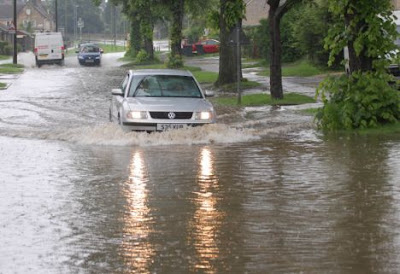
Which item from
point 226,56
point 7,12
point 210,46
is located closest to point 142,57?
point 210,46

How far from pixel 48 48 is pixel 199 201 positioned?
5115 cm

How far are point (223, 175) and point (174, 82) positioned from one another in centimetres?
534

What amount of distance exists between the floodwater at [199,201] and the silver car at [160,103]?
219 millimetres

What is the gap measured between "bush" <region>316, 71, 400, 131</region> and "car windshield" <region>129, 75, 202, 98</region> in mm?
2757

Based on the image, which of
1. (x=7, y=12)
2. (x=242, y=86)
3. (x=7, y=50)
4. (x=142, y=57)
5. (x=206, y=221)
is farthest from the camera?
(x=7, y=12)

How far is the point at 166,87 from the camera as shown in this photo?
16828 millimetres

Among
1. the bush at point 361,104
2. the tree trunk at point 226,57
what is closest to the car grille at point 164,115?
the bush at point 361,104

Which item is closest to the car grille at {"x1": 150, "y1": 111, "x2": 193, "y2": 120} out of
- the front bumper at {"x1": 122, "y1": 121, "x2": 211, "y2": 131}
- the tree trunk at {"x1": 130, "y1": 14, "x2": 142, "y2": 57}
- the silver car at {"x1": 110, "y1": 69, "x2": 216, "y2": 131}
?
the silver car at {"x1": 110, "y1": 69, "x2": 216, "y2": 131}

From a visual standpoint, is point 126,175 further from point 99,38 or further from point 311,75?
point 99,38

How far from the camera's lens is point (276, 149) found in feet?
49.0

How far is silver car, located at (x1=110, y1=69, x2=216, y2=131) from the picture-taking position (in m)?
15.5

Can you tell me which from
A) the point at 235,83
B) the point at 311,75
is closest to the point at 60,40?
the point at 311,75

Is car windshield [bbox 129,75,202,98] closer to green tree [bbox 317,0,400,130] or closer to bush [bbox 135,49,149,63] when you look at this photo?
green tree [bbox 317,0,400,130]

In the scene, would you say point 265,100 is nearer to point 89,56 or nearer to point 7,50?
point 89,56
